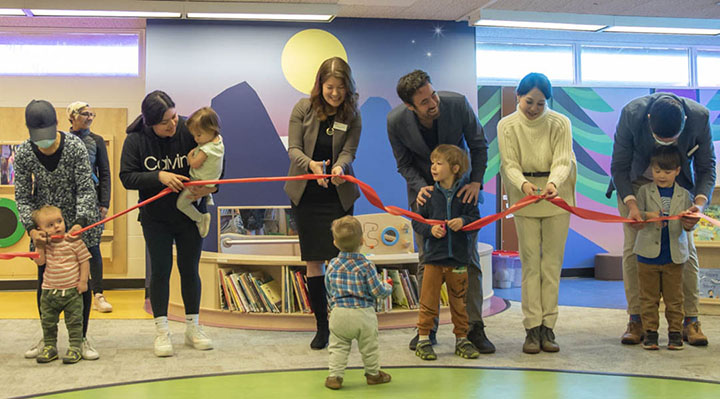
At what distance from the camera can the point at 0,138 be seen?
23.3 feet

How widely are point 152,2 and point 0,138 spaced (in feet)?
7.82

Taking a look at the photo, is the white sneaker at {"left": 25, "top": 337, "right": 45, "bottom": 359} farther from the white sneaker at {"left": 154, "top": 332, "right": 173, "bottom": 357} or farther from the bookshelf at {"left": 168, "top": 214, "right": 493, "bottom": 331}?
the bookshelf at {"left": 168, "top": 214, "right": 493, "bottom": 331}

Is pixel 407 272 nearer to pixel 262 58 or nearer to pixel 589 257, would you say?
pixel 262 58

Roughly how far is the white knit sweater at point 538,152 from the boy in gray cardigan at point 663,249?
524mm

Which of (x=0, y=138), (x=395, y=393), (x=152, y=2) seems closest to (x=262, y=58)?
(x=152, y=2)

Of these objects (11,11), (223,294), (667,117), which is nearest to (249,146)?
(223,294)

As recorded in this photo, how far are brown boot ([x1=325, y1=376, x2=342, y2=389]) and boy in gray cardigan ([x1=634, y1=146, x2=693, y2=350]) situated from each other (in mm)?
1966

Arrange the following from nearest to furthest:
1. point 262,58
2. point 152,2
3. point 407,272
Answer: point 407,272
point 152,2
point 262,58

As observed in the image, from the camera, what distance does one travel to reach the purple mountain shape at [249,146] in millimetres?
6676

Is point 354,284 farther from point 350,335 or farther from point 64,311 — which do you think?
point 64,311

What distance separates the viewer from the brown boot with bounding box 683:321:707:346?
13.7 ft

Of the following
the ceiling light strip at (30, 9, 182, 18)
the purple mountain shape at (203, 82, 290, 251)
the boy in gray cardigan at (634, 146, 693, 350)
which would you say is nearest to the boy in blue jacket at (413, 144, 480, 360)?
the boy in gray cardigan at (634, 146, 693, 350)

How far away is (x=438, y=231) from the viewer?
380 cm

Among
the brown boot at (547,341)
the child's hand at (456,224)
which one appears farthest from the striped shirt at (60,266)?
the brown boot at (547,341)
